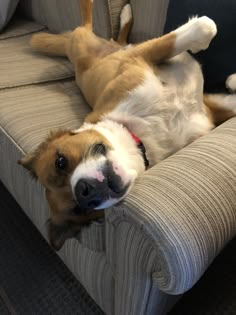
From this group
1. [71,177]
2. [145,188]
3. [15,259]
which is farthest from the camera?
[15,259]

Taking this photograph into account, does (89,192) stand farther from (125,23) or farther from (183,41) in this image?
(125,23)

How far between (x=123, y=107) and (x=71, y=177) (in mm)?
373

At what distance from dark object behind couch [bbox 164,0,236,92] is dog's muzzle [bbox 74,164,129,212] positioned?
2.19ft

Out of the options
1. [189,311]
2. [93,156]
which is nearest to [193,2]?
[93,156]

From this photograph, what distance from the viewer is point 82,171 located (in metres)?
1.12

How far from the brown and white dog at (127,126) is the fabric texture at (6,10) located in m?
1.11

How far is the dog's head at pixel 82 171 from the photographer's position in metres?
1.08

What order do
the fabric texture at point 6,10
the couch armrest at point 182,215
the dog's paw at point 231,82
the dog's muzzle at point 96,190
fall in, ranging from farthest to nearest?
the fabric texture at point 6,10
the dog's paw at point 231,82
the dog's muzzle at point 96,190
the couch armrest at point 182,215

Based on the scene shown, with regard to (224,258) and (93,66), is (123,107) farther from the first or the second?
(224,258)

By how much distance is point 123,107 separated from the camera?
4.53 ft

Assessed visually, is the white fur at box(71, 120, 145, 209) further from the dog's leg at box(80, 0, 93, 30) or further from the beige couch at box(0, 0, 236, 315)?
the dog's leg at box(80, 0, 93, 30)

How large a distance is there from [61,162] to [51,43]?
1148 millimetres

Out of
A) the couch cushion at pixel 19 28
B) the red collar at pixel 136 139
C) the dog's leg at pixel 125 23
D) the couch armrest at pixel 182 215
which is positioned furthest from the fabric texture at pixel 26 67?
the couch armrest at pixel 182 215

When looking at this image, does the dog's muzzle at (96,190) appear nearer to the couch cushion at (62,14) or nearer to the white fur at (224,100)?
the white fur at (224,100)
